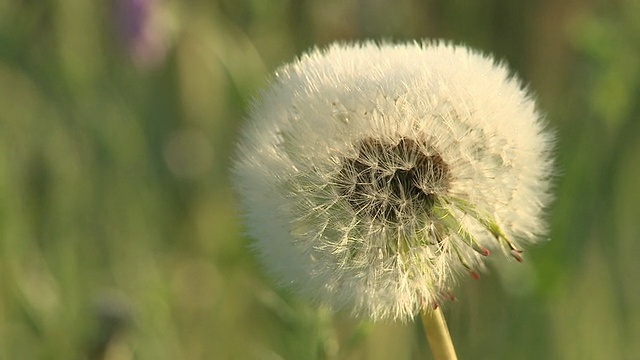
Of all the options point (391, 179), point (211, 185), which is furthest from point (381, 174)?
point (211, 185)

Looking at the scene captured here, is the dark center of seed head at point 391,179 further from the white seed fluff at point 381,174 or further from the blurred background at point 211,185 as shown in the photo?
the blurred background at point 211,185

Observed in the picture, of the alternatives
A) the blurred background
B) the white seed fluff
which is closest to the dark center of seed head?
the white seed fluff

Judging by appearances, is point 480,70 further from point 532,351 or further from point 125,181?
point 125,181

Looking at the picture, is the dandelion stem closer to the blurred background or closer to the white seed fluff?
the white seed fluff

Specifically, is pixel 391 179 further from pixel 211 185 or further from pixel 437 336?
pixel 211 185

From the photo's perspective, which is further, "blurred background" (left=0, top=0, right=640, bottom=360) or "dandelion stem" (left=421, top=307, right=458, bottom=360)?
"blurred background" (left=0, top=0, right=640, bottom=360)
